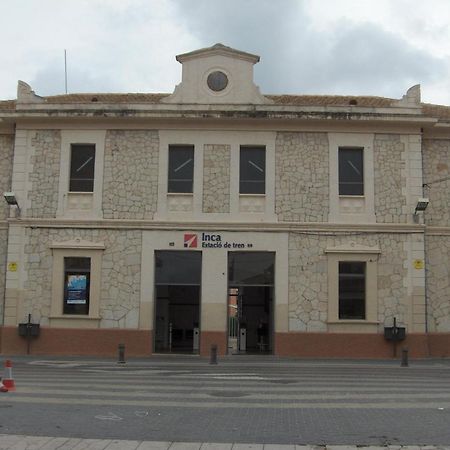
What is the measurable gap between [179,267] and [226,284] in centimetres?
186

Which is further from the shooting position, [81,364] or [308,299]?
[308,299]

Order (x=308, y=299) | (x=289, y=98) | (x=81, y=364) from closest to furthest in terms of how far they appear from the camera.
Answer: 1. (x=81, y=364)
2. (x=308, y=299)
3. (x=289, y=98)

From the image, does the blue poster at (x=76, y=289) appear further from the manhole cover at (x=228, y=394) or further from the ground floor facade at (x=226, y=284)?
the manhole cover at (x=228, y=394)

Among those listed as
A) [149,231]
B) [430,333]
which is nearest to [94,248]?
[149,231]

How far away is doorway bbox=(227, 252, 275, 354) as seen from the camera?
78.2 ft

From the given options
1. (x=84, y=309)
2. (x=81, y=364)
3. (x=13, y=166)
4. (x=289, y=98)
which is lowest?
(x=81, y=364)

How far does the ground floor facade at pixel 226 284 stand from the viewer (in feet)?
76.4

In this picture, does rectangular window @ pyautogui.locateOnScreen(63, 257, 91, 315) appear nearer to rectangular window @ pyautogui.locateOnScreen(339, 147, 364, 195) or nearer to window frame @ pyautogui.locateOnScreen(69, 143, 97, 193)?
window frame @ pyautogui.locateOnScreen(69, 143, 97, 193)

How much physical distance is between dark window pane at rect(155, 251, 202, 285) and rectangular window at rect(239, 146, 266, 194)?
3.05 m

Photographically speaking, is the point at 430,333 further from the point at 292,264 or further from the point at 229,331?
the point at 229,331

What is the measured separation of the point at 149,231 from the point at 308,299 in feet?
20.6

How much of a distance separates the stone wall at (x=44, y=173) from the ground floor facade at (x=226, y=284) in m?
0.77

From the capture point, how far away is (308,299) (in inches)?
920

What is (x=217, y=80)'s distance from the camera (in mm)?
24547
